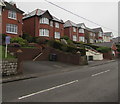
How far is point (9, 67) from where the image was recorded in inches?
455

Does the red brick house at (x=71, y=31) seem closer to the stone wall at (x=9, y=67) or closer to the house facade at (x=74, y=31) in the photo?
the house facade at (x=74, y=31)

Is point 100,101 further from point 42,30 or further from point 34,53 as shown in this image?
point 42,30

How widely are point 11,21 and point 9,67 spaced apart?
20.5 metres

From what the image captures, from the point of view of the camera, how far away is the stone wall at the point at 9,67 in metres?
11.3

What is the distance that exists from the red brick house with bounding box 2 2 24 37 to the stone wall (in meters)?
17.7

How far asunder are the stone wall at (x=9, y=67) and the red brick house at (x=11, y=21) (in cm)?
1765

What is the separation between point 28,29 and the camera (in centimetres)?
3794

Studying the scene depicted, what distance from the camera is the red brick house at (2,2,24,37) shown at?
28.2 metres

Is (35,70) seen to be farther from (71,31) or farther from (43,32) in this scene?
(71,31)

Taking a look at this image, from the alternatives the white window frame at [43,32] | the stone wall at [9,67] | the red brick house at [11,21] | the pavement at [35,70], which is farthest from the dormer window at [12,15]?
the stone wall at [9,67]

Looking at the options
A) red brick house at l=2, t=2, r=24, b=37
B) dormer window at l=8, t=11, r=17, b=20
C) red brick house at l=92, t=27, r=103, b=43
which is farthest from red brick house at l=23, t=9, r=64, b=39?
red brick house at l=92, t=27, r=103, b=43

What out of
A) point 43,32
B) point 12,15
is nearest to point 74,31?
point 43,32

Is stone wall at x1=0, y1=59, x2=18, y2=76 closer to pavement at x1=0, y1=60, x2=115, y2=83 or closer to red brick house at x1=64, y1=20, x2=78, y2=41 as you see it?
pavement at x1=0, y1=60, x2=115, y2=83

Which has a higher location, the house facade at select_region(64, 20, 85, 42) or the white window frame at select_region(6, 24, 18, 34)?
the house facade at select_region(64, 20, 85, 42)
